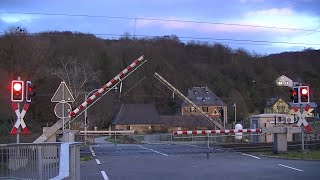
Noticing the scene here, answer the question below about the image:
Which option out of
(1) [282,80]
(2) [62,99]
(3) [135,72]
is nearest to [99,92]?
(2) [62,99]

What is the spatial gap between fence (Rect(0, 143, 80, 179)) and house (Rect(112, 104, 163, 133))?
105 m

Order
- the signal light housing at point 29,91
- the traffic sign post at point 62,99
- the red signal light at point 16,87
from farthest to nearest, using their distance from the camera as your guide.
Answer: the traffic sign post at point 62,99, the signal light housing at point 29,91, the red signal light at point 16,87

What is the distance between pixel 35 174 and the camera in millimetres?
10859

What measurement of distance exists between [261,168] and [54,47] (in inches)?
2950

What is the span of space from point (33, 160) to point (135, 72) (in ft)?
287

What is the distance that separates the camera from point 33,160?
1125 cm

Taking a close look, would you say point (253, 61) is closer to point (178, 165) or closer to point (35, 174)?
point (178, 165)

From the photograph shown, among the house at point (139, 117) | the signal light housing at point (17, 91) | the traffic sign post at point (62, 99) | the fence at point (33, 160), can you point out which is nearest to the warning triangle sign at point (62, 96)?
the traffic sign post at point (62, 99)

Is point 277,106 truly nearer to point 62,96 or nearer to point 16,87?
point 62,96

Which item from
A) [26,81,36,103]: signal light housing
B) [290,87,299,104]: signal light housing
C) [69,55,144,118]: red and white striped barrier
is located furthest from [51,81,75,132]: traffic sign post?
[290,87,299,104]: signal light housing

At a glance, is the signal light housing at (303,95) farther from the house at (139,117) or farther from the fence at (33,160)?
the house at (139,117)

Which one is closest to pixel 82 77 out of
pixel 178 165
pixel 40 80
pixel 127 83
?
pixel 40 80

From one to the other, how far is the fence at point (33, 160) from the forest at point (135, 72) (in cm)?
4042

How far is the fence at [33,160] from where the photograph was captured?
1005cm
